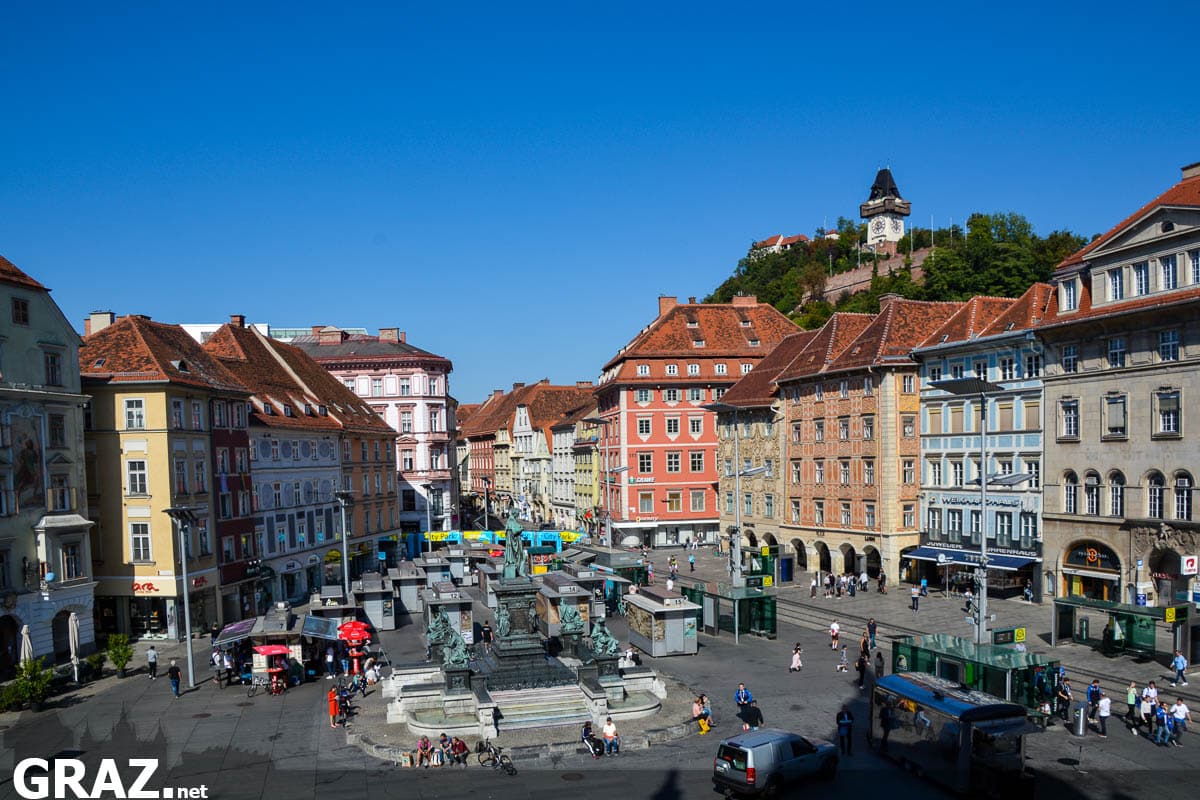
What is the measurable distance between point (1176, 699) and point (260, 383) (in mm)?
52753

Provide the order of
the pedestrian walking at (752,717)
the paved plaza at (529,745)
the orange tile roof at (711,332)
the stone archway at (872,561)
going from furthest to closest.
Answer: the orange tile roof at (711,332) → the stone archway at (872,561) → the pedestrian walking at (752,717) → the paved plaza at (529,745)

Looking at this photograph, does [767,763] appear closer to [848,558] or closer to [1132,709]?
[1132,709]

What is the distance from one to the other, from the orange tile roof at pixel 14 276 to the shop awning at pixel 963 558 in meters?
43.2

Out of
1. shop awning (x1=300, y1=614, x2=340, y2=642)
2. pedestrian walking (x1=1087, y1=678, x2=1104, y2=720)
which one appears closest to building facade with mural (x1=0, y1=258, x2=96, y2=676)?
shop awning (x1=300, y1=614, x2=340, y2=642)

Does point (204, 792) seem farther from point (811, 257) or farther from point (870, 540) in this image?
point (811, 257)

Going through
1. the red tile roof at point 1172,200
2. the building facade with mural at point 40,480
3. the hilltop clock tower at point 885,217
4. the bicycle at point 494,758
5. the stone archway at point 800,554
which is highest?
the hilltop clock tower at point 885,217

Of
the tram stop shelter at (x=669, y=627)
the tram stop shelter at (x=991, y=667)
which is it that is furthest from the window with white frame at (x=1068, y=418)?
the tram stop shelter at (x=669, y=627)

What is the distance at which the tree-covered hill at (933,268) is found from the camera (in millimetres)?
95125

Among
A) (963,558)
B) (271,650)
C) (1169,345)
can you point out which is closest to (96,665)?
(271,650)

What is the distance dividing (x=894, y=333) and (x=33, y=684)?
45.6 meters

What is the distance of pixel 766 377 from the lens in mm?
70938

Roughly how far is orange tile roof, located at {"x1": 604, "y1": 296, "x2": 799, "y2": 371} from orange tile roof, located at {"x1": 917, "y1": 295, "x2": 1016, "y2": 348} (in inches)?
1058

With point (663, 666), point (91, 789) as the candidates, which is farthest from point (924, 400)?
point (91, 789)

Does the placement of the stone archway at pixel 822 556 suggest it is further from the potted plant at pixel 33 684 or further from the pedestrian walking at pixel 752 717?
the potted plant at pixel 33 684
